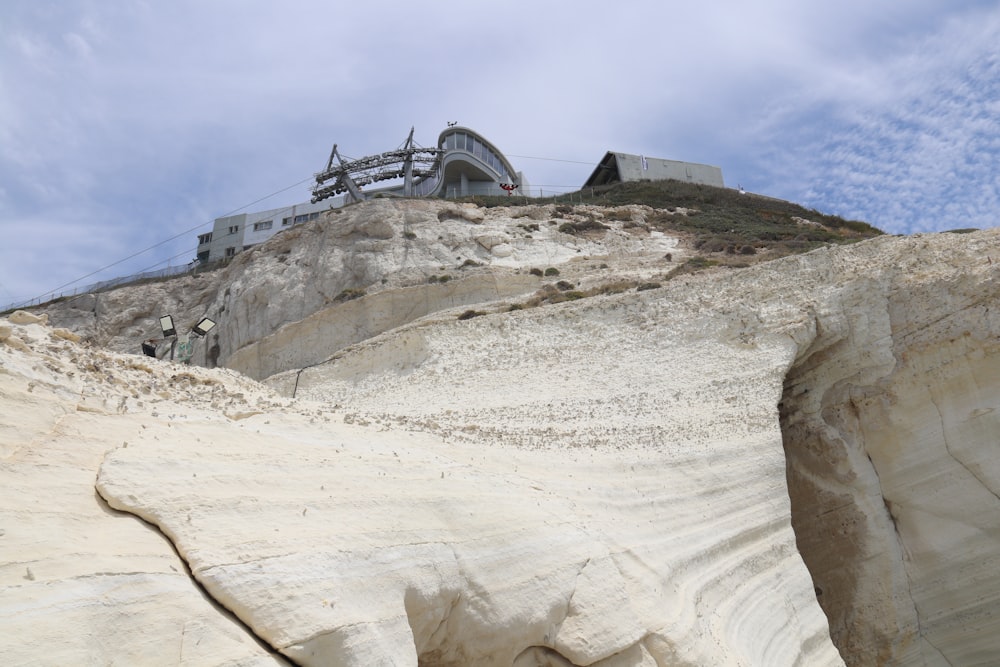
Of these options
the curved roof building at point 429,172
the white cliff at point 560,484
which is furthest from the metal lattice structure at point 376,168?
the white cliff at point 560,484

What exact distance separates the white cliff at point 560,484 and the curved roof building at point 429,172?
80.6ft

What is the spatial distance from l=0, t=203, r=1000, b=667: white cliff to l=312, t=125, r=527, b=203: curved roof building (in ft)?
80.6

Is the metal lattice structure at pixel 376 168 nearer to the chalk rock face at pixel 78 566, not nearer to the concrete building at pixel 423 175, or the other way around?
the concrete building at pixel 423 175

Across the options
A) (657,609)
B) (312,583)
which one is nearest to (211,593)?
(312,583)

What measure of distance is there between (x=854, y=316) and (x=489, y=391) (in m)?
7.67

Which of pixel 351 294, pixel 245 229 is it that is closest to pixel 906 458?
pixel 351 294

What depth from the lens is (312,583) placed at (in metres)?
5.26

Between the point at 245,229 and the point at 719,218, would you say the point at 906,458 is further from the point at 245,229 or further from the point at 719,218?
the point at 245,229

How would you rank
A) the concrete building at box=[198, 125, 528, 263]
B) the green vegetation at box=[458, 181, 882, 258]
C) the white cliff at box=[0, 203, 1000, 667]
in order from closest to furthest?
1. the white cliff at box=[0, 203, 1000, 667]
2. the green vegetation at box=[458, 181, 882, 258]
3. the concrete building at box=[198, 125, 528, 263]

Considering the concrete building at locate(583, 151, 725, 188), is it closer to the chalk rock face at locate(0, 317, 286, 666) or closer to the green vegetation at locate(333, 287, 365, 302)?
the green vegetation at locate(333, 287, 365, 302)

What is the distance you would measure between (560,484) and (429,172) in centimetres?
3815

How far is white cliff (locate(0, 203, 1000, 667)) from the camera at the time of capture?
4.97 metres

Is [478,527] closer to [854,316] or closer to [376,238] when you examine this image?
[854,316]

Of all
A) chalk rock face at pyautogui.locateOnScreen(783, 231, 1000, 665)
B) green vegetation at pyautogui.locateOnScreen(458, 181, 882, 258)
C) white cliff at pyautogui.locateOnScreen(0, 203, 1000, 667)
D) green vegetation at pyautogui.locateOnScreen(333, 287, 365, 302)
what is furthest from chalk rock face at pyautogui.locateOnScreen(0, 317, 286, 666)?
green vegetation at pyautogui.locateOnScreen(458, 181, 882, 258)
